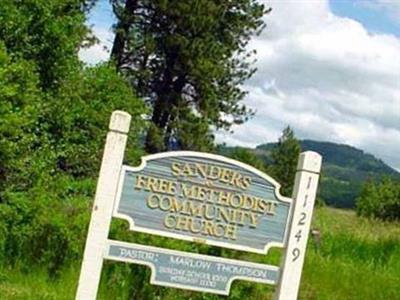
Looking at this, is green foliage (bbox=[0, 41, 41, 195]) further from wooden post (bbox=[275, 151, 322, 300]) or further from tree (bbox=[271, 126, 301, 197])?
tree (bbox=[271, 126, 301, 197])

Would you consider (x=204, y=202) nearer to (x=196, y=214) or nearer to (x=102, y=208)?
(x=196, y=214)

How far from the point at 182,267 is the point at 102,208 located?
0.72 meters

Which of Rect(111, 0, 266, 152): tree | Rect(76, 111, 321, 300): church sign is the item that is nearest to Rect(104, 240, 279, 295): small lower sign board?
Rect(76, 111, 321, 300): church sign

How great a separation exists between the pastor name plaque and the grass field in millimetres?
3193

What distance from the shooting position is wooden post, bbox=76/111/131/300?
6324 mm

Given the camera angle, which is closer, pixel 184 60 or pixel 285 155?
pixel 184 60

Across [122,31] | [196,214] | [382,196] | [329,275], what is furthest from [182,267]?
[382,196]

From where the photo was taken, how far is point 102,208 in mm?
6344

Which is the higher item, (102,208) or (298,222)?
(298,222)

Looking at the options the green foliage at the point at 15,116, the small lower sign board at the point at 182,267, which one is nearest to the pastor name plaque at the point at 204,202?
the small lower sign board at the point at 182,267

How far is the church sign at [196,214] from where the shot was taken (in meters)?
6.35

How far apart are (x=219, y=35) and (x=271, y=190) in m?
26.2

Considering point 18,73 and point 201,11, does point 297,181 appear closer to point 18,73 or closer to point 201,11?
point 18,73

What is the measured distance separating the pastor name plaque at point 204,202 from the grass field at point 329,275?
10.5 ft
